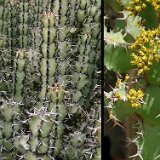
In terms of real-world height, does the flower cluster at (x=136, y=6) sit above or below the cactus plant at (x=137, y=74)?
above

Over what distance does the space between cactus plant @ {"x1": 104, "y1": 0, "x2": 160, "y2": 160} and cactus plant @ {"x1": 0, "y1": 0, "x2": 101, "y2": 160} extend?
0.66ft

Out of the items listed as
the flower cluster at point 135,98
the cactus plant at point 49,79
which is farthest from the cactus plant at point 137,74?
the cactus plant at point 49,79

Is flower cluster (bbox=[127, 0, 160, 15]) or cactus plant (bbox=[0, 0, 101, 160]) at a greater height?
flower cluster (bbox=[127, 0, 160, 15])

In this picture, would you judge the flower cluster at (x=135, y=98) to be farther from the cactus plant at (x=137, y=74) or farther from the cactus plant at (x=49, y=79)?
the cactus plant at (x=49, y=79)

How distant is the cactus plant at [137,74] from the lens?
3.70ft

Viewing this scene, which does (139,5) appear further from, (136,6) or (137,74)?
(137,74)

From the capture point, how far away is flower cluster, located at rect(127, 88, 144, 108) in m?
1.12

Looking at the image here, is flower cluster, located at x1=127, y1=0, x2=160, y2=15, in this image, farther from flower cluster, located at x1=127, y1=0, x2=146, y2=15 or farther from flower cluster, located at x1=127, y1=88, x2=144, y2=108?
flower cluster, located at x1=127, y1=88, x2=144, y2=108

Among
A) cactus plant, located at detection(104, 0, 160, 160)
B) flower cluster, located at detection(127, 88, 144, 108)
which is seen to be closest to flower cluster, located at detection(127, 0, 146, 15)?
cactus plant, located at detection(104, 0, 160, 160)

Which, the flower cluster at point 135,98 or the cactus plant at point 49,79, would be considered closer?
the flower cluster at point 135,98

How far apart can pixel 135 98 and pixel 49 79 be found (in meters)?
0.36

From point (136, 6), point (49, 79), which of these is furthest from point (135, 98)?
point (49, 79)

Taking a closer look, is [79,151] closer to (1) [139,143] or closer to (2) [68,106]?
(2) [68,106]

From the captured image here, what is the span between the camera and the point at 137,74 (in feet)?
3.75
